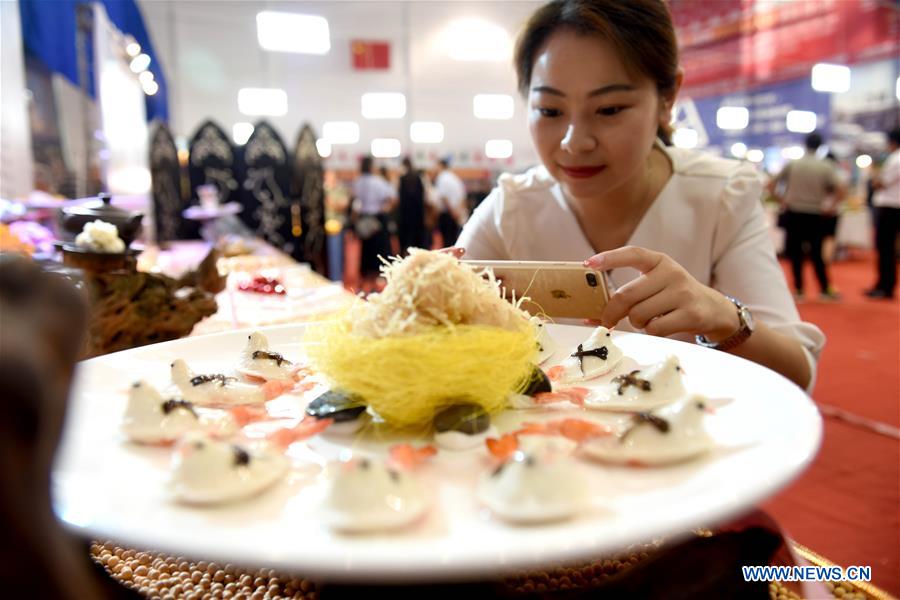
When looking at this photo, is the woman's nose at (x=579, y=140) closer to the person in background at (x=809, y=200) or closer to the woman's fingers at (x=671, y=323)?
the woman's fingers at (x=671, y=323)

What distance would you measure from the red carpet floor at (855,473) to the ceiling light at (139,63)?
19.0 ft

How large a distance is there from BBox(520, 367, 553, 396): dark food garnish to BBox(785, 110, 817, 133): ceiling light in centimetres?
896

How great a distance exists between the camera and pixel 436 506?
53cm

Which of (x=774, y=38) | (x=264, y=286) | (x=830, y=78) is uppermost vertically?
(x=774, y=38)

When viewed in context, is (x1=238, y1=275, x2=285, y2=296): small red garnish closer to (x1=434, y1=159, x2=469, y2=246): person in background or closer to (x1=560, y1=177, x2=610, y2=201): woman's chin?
(x1=560, y1=177, x2=610, y2=201): woman's chin

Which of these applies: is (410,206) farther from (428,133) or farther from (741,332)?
(741,332)

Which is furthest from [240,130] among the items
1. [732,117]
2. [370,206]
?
[732,117]

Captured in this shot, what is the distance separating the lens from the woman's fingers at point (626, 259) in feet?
3.25

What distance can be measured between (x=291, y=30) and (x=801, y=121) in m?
6.72

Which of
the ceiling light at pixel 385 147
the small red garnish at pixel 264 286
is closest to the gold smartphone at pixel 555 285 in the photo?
the small red garnish at pixel 264 286

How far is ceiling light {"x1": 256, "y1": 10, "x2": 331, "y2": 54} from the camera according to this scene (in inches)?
283

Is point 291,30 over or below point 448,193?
over

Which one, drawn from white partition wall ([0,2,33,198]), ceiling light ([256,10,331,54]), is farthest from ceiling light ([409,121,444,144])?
white partition wall ([0,2,33,198])

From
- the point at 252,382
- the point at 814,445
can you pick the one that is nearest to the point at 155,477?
the point at 252,382
